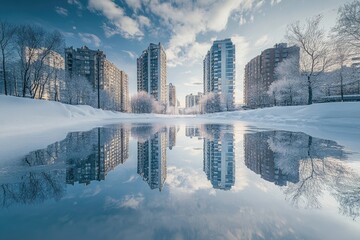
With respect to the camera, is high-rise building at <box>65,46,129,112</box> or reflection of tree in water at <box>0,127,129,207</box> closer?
reflection of tree in water at <box>0,127,129,207</box>

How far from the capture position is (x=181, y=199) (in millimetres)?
2582

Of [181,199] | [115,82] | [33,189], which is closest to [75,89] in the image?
[33,189]

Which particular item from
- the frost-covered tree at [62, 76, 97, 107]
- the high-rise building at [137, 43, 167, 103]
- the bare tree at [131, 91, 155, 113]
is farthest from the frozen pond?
the high-rise building at [137, 43, 167, 103]

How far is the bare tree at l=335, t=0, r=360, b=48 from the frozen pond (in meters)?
19.3

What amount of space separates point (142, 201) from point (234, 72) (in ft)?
375

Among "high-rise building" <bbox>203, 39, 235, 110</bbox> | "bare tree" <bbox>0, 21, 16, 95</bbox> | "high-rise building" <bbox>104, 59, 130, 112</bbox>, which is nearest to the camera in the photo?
"bare tree" <bbox>0, 21, 16, 95</bbox>

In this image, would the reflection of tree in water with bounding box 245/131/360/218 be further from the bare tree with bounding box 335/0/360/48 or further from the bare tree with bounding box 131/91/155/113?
the bare tree with bounding box 131/91/155/113

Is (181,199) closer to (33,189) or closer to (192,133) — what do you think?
(33,189)

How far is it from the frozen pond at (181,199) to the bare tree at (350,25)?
19302 mm

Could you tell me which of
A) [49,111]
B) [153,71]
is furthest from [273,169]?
[153,71]

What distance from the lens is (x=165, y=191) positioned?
284 centimetres

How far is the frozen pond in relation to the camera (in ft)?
5.99

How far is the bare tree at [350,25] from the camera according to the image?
52.6ft

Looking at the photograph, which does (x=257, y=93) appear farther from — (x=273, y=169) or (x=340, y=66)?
(x=273, y=169)
